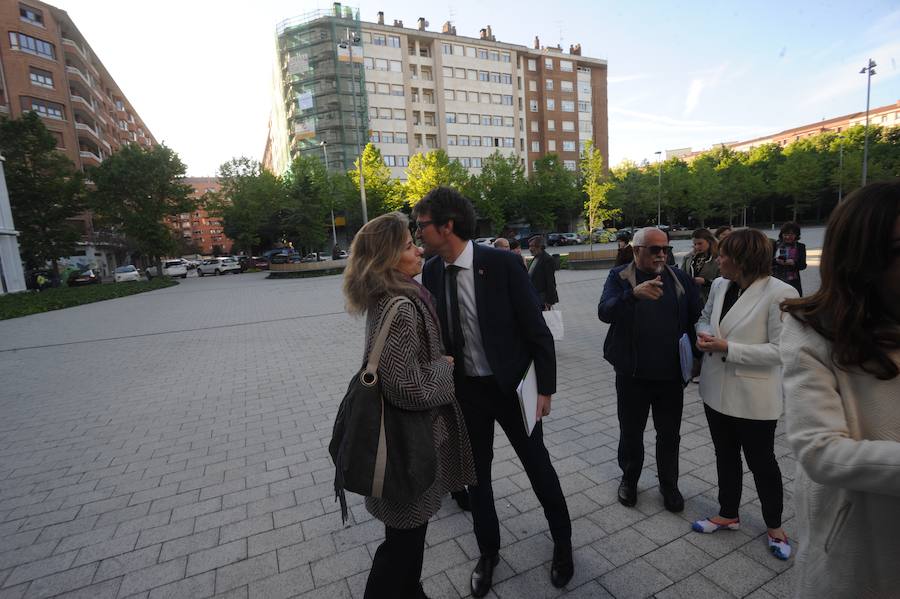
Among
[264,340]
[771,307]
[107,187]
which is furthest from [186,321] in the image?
[107,187]

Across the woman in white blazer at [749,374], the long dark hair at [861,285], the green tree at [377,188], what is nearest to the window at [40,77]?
the green tree at [377,188]

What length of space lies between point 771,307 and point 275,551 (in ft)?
10.7

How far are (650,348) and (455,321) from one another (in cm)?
134

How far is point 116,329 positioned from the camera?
41.7 feet

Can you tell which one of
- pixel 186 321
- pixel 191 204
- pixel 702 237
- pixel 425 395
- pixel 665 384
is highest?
pixel 191 204

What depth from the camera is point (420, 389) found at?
1.88m

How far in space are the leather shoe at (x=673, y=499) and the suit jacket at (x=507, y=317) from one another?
54.5 inches

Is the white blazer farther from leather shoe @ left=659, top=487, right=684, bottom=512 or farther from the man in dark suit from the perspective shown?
the man in dark suit

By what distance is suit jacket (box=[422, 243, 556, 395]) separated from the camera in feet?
7.75

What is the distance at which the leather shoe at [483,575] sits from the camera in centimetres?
245

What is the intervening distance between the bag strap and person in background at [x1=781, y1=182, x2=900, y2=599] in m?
1.29

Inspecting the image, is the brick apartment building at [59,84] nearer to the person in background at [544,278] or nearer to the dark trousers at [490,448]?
the person in background at [544,278]

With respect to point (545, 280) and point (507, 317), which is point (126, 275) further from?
point (507, 317)

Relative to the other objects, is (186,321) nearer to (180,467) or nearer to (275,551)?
(180,467)
